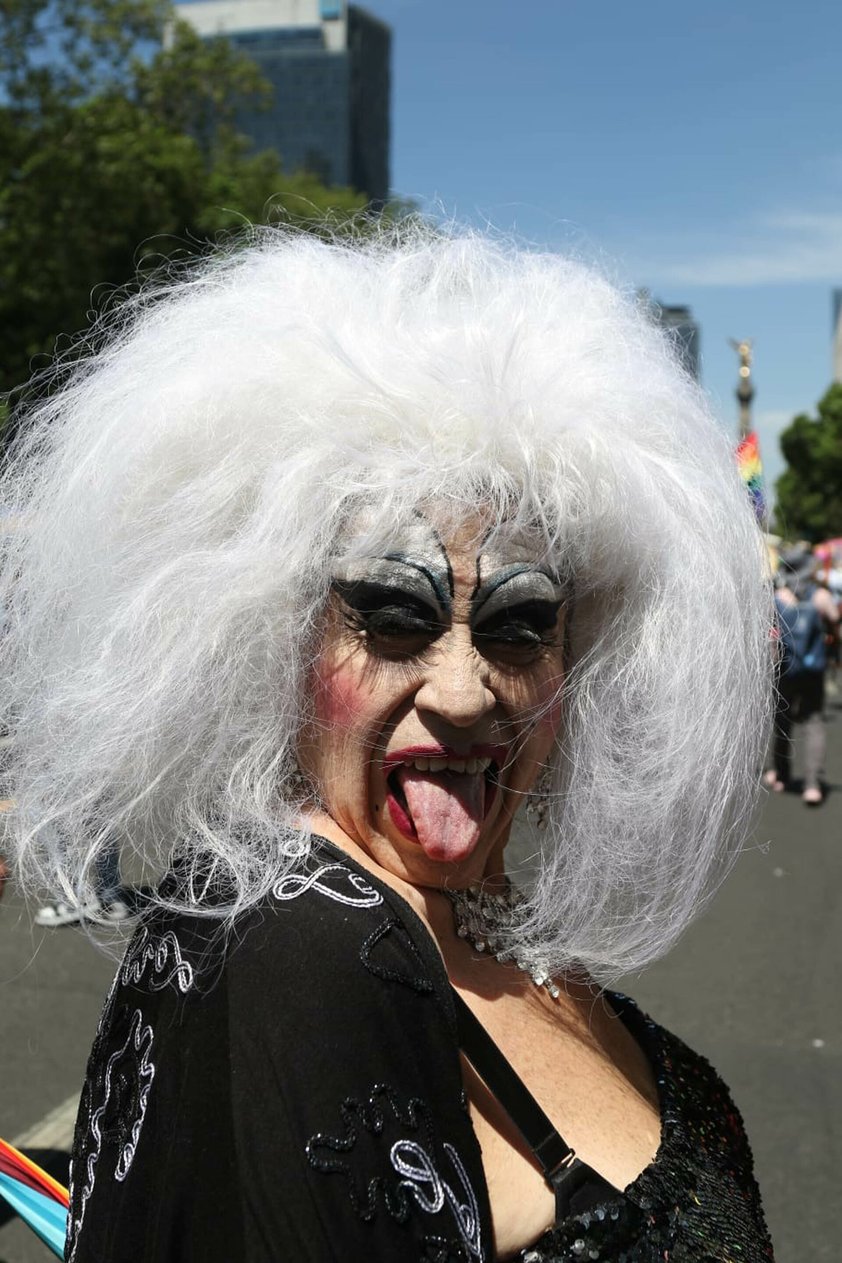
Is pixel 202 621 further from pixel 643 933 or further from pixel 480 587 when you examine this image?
pixel 643 933

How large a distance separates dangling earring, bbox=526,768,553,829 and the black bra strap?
15.7 inches

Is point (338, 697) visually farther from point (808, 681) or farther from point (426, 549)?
point (808, 681)

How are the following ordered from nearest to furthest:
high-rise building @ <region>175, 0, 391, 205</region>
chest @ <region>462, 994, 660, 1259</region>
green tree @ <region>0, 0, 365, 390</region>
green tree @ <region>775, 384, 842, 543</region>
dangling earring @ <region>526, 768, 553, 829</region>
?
chest @ <region>462, 994, 660, 1259</region> → dangling earring @ <region>526, 768, 553, 829</region> → green tree @ <region>0, 0, 365, 390</region> → green tree @ <region>775, 384, 842, 543</region> → high-rise building @ <region>175, 0, 391, 205</region>

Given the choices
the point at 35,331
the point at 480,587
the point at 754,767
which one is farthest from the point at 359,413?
the point at 35,331

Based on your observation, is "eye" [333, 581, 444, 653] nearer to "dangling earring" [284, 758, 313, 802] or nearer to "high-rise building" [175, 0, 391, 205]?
"dangling earring" [284, 758, 313, 802]

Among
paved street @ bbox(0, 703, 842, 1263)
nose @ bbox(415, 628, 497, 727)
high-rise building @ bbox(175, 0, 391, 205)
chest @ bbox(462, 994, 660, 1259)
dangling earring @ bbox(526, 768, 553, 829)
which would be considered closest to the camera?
chest @ bbox(462, 994, 660, 1259)

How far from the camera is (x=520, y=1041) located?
1376 millimetres

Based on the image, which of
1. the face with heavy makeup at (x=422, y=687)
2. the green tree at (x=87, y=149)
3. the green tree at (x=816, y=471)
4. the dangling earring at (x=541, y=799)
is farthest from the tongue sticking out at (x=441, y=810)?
the green tree at (x=816, y=471)

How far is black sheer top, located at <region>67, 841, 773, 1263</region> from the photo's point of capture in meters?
1.06

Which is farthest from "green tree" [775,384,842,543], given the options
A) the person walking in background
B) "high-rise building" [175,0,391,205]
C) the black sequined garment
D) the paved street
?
"high-rise building" [175,0,391,205]

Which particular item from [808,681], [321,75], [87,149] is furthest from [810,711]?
[321,75]

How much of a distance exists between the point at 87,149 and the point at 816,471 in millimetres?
45468

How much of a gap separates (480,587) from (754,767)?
0.50 metres

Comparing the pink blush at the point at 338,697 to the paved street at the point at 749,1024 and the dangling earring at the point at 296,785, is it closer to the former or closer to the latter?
the dangling earring at the point at 296,785
